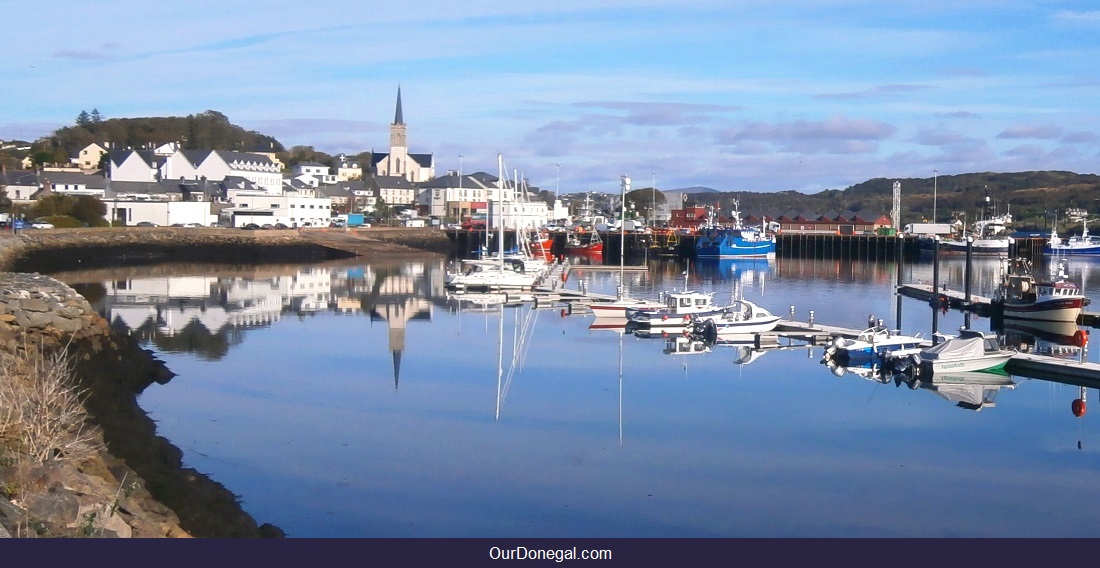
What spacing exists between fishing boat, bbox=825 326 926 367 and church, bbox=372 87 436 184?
121m

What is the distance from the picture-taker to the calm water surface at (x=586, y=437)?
14500 mm

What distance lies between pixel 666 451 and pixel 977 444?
17.5 ft

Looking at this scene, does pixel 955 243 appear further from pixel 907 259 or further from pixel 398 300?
pixel 398 300

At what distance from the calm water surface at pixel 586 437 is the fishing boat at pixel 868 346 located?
0.68 meters

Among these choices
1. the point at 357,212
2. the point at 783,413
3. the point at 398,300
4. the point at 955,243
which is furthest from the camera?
the point at 357,212

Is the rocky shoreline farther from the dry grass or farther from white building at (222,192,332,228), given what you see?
white building at (222,192,332,228)

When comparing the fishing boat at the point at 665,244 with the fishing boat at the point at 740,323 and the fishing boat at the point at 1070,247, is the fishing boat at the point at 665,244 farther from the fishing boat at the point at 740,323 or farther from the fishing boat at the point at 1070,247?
the fishing boat at the point at 740,323

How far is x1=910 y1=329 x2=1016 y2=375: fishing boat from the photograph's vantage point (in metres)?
25.2

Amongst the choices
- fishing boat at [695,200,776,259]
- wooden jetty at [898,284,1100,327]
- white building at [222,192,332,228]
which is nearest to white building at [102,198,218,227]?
white building at [222,192,332,228]

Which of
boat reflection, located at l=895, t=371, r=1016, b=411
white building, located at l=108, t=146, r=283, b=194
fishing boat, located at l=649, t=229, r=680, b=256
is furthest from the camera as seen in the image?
white building, located at l=108, t=146, r=283, b=194

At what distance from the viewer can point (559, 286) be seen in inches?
1897

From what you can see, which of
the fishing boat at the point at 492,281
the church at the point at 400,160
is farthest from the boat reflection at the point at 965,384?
the church at the point at 400,160

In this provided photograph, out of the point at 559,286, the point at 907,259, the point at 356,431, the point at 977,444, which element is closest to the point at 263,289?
the point at 559,286

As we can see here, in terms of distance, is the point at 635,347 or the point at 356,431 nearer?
the point at 356,431
